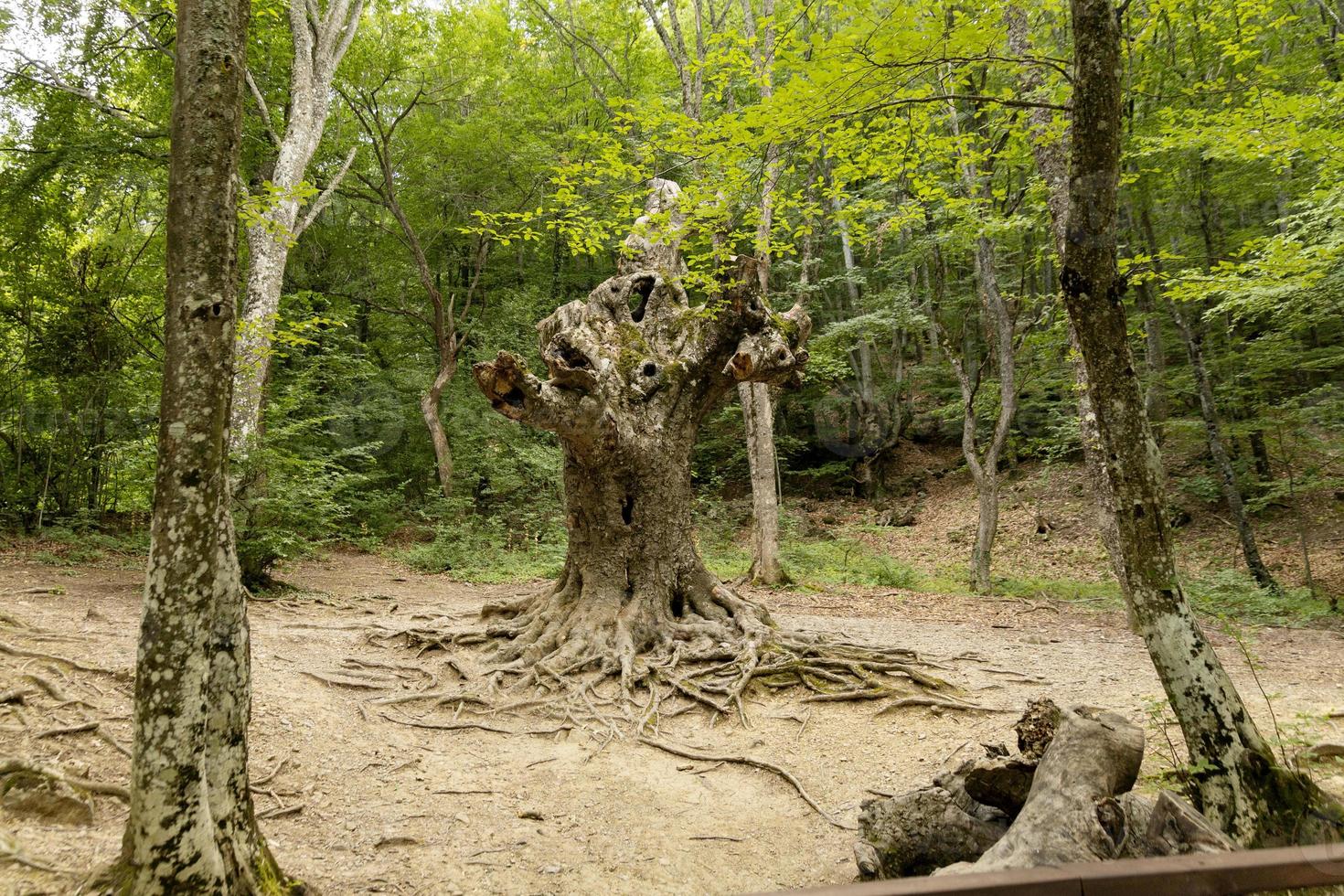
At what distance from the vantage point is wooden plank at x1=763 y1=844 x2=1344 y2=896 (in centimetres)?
174

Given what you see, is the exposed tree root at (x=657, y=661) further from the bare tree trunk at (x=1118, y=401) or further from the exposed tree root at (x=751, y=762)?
the bare tree trunk at (x=1118, y=401)

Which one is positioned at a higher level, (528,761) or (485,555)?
(485,555)

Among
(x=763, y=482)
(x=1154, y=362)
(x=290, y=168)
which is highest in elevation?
(x=290, y=168)

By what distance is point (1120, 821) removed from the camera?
2812mm

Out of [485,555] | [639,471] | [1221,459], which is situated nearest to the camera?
[639,471]

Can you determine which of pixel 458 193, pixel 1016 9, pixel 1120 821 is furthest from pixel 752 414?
pixel 458 193

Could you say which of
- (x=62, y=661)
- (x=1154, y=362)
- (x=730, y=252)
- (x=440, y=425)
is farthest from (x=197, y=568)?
(x=1154, y=362)

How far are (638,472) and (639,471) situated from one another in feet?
0.05

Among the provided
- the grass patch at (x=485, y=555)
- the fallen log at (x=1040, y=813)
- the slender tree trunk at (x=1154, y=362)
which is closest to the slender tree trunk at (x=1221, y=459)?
the slender tree trunk at (x=1154, y=362)

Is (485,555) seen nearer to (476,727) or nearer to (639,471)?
(639,471)

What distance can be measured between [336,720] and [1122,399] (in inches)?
239

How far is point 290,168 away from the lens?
1221 cm

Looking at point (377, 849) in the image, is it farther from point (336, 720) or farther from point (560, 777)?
point (336, 720)

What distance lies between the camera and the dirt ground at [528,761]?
11.9ft
